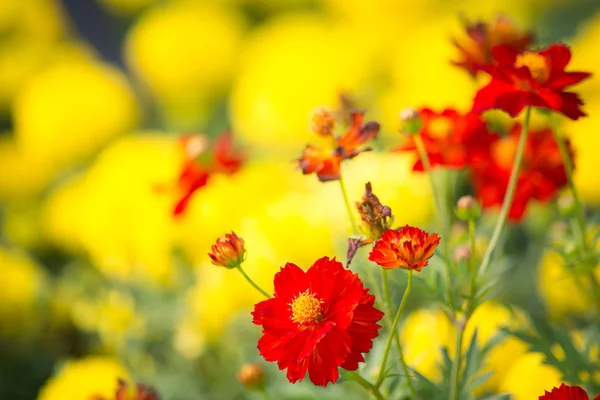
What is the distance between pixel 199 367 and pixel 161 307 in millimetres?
80

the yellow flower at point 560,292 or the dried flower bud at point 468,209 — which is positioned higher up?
the dried flower bud at point 468,209

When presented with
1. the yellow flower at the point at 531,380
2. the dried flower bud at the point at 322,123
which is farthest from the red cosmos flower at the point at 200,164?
the yellow flower at the point at 531,380

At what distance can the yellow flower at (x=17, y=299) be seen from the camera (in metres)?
0.72

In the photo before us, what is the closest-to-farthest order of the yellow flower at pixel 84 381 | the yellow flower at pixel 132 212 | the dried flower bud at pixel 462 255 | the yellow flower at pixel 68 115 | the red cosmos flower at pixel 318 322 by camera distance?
the red cosmos flower at pixel 318 322
the dried flower bud at pixel 462 255
the yellow flower at pixel 84 381
the yellow flower at pixel 132 212
the yellow flower at pixel 68 115

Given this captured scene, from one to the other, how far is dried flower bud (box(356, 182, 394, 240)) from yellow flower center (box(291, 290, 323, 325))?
0.14 ft

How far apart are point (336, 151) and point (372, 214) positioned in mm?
48

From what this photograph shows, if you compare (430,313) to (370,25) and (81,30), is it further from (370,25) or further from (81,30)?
(81,30)

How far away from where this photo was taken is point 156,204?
704mm

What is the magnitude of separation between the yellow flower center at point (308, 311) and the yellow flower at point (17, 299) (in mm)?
536

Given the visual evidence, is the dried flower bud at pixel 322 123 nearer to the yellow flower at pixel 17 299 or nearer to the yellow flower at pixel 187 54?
the yellow flower at pixel 17 299

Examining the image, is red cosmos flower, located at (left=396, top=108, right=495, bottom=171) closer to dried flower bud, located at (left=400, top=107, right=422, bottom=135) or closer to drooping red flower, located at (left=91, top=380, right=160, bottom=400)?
dried flower bud, located at (left=400, top=107, right=422, bottom=135)

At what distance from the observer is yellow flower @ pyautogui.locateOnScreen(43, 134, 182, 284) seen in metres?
0.69

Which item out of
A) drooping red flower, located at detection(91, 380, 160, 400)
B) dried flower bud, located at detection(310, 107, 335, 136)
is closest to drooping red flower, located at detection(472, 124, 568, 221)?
dried flower bud, located at detection(310, 107, 335, 136)

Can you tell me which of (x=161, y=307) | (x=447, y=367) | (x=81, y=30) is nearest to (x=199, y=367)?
(x=161, y=307)
